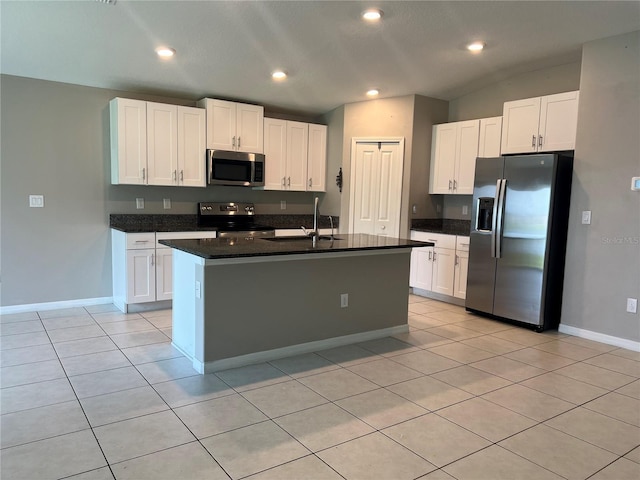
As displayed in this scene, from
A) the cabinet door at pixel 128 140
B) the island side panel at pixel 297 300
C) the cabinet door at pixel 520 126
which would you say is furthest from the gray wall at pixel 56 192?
the cabinet door at pixel 520 126

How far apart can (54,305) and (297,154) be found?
11.3ft

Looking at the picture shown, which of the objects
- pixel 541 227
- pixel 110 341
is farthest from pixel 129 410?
pixel 541 227

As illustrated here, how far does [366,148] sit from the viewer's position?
19.7ft

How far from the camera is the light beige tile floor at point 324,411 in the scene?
2.12 metres

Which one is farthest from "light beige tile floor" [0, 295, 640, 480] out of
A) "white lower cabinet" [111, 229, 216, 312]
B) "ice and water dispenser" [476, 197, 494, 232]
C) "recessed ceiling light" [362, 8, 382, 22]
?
"recessed ceiling light" [362, 8, 382, 22]

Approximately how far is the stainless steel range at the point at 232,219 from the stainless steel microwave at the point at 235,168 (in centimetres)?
39

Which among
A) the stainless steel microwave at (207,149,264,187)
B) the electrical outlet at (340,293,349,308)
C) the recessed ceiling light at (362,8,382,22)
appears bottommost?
the electrical outlet at (340,293,349,308)

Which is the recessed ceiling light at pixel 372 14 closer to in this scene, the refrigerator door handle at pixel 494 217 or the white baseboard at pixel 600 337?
the refrigerator door handle at pixel 494 217

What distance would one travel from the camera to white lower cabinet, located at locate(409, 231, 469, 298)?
5266 millimetres

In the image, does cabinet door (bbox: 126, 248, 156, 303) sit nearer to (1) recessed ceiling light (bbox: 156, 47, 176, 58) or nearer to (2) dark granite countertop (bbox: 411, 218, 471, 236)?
(1) recessed ceiling light (bbox: 156, 47, 176, 58)

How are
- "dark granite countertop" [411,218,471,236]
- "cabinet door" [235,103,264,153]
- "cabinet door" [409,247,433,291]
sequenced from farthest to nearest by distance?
"dark granite countertop" [411,218,471,236] < "cabinet door" [409,247,433,291] < "cabinet door" [235,103,264,153]

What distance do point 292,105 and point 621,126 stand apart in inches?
149

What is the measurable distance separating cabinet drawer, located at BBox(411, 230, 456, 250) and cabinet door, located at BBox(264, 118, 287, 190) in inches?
75.2

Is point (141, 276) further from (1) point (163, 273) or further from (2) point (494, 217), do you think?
(2) point (494, 217)
